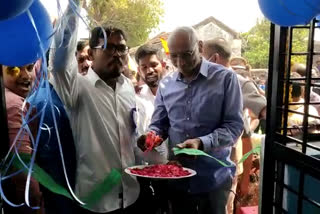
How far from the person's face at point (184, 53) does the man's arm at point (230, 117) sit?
21 cm

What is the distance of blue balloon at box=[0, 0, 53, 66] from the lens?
1.05 meters

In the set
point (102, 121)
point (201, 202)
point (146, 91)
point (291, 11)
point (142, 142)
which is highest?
point (291, 11)

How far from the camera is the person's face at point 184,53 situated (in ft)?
5.90

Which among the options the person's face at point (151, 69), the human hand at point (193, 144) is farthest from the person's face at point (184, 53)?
the person's face at point (151, 69)

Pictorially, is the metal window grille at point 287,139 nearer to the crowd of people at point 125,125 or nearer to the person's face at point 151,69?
the crowd of people at point 125,125

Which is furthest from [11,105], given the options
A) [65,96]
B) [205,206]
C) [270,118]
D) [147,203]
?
[270,118]

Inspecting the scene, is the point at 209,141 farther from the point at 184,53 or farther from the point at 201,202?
the point at 184,53

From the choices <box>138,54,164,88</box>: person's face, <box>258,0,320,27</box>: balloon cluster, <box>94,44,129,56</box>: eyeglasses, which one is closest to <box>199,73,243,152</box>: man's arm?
<box>94,44,129,56</box>: eyeglasses

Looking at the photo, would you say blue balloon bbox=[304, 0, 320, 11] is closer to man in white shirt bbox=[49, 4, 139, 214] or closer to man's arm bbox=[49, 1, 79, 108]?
Answer: man's arm bbox=[49, 1, 79, 108]

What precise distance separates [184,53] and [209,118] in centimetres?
36

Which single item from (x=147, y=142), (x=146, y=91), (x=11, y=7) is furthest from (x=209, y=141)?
(x=11, y=7)

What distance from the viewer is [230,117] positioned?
5.90 ft

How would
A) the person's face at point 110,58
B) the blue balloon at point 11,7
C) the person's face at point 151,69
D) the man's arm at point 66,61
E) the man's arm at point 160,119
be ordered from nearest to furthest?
the blue balloon at point 11,7, the man's arm at point 66,61, the person's face at point 110,58, the man's arm at point 160,119, the person's face at point 151,69

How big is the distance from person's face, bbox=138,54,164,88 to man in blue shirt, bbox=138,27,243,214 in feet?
2.20
